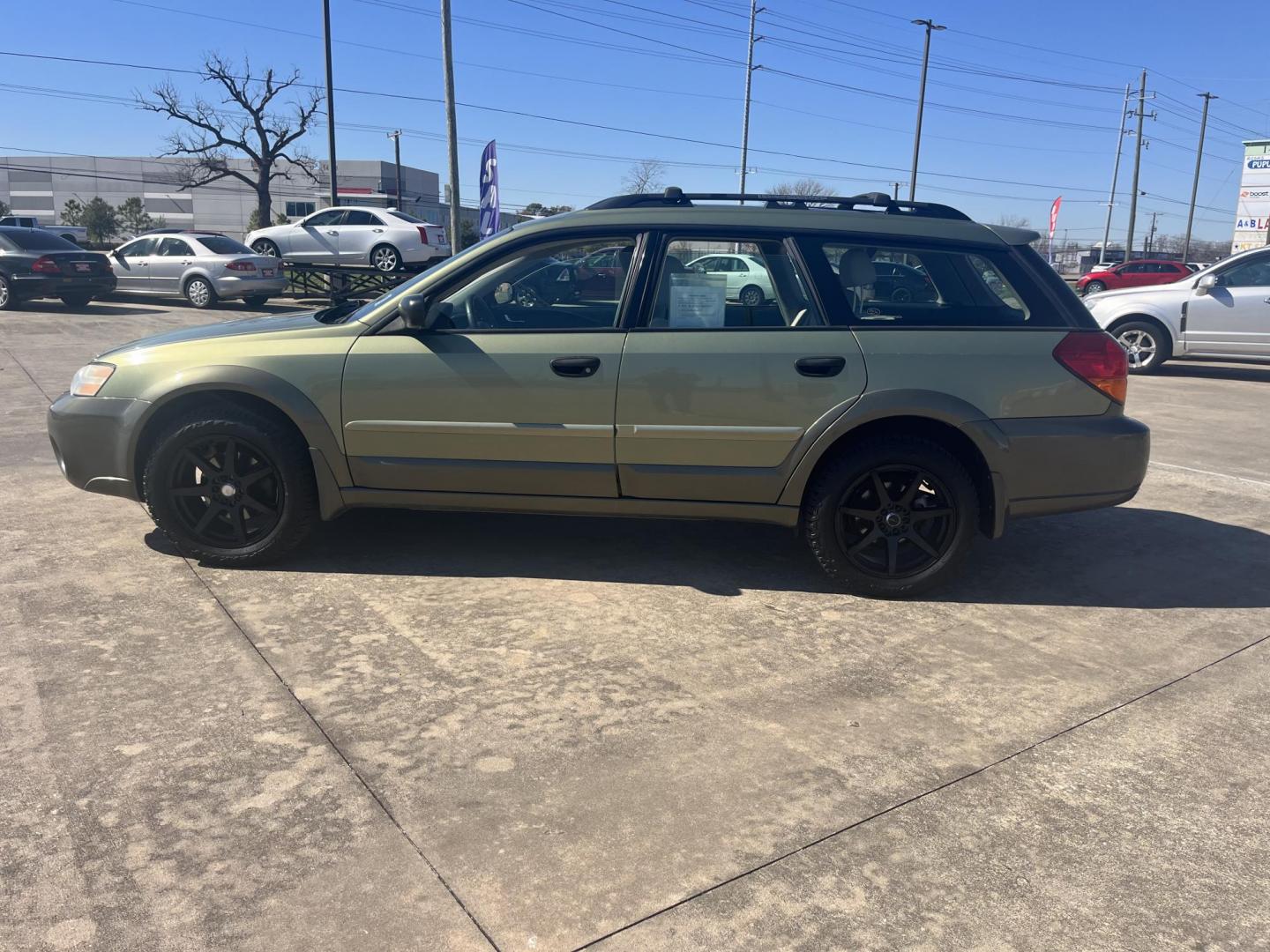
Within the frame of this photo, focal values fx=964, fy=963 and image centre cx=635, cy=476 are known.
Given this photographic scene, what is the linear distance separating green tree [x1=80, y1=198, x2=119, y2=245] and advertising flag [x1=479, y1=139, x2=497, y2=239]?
59.9m

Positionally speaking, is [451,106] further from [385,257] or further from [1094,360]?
[1094,360]

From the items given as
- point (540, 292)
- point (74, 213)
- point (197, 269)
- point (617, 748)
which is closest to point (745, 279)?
point (540, 292)

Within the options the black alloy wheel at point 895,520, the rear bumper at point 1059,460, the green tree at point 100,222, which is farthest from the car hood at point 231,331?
the green tree at point 100,222

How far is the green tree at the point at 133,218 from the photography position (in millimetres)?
70875

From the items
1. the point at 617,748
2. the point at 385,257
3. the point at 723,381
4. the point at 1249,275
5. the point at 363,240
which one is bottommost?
the point at 617,748

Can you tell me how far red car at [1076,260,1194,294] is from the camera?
1251 inches

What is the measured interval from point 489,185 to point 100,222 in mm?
62049

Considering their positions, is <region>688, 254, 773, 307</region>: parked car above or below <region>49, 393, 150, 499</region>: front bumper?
above


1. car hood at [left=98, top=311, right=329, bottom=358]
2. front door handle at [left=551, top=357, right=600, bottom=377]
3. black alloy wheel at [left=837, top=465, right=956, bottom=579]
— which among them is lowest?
black alloy wheel at [left=837, top=465, right=956, bottom=579]

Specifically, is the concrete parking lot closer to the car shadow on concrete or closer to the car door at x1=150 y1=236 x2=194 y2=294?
the car shadow on concrete

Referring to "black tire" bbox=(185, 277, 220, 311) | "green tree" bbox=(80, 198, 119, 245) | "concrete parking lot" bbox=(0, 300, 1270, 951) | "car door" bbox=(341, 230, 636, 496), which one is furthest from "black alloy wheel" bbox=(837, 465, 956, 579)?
"green tree" bbox=(80, 198, 119, 245)

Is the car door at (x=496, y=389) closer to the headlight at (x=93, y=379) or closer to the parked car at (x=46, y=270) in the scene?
the headlight at (x=93, y=379)

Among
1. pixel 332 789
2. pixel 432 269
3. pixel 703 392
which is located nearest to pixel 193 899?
pixel 332 789

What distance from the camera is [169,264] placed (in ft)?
63.3
